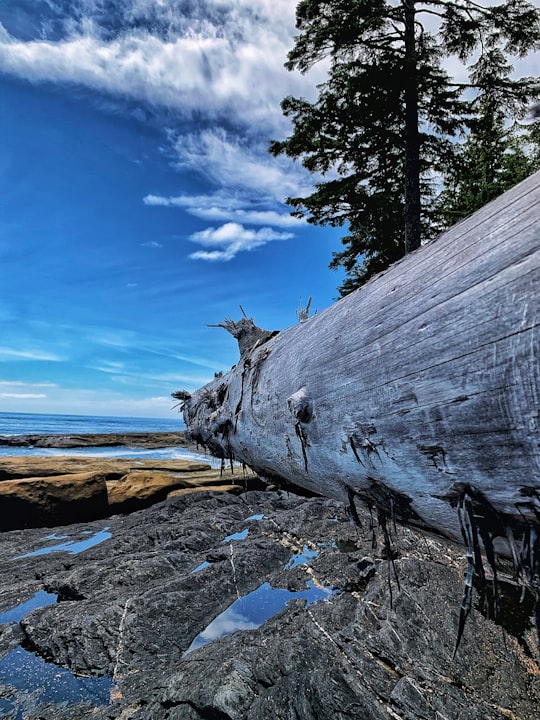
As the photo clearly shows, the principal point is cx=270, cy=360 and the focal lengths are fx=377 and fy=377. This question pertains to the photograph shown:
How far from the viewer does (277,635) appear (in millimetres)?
3896

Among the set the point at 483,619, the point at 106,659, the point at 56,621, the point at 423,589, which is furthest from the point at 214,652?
the point at 483,619

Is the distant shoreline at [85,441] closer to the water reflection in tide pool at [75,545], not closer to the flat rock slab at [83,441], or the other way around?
the flat rock slab at [83,441]

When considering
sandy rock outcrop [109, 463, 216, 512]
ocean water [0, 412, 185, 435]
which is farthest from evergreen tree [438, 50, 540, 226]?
ocean water [0, 412, 185, 435]

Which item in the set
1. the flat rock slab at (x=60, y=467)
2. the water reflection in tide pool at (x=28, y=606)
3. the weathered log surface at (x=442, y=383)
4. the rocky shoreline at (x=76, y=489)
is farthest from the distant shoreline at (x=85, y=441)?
the weathered log surface at (x=442, y=383)

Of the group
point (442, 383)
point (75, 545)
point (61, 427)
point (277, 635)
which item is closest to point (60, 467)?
point (75, 545)

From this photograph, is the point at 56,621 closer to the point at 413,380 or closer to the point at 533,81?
the point at 413,380

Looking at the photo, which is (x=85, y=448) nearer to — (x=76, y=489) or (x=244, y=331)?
(x=76, y=489)

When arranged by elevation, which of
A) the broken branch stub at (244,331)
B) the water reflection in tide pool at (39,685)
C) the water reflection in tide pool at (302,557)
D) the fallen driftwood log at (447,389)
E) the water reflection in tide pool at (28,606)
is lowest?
the water reflection in tide pool at (39,685)

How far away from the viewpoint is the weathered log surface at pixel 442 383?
2.63 feet

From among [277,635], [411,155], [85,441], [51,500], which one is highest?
[411,155]

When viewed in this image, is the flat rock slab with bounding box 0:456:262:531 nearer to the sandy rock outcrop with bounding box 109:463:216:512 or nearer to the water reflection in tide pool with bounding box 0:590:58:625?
the sandy rock outcrop with bounding box 109:463:216:512

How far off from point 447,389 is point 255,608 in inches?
205

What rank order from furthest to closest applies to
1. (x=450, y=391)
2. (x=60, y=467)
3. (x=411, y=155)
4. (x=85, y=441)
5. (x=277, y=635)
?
1. (x=85, y=441)
2. (x=60, y=467)
3. (x=411, y=155)
4. (x=277, y=635)
5. (x=450, y=391)

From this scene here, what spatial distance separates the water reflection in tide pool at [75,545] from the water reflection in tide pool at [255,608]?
421 cm
